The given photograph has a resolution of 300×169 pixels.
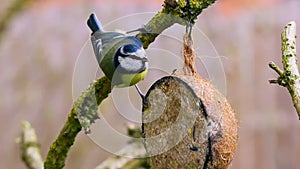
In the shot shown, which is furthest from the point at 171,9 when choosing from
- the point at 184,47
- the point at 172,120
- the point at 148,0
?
the point at 148,0

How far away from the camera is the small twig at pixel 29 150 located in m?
1.42

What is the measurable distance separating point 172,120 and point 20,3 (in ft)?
4.45

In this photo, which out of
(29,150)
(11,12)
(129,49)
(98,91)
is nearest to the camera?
(129,49)

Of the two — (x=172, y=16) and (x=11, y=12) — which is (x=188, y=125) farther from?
(x=11, y=12)

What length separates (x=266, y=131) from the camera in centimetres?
Result: 360

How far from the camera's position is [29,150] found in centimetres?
144

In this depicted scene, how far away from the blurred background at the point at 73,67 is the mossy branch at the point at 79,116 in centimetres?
229

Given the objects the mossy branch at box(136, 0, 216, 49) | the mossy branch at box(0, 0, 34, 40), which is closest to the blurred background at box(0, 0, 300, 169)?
the mossy branch at box(0, 0, 34, 40)

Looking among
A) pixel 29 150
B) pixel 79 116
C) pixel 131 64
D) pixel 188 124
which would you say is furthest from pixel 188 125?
pixel 29 150

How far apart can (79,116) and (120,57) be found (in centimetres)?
20

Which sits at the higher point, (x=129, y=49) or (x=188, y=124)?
(x=129, y=49)

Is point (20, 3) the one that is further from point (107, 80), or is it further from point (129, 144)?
point (107, 80)

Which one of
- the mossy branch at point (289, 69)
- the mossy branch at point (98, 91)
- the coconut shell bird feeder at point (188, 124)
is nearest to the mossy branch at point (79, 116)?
the mossy branch at point (98, 91)

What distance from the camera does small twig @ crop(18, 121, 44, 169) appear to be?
1.42 meters
